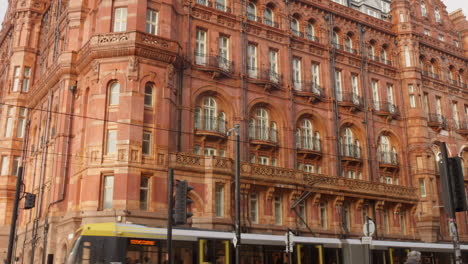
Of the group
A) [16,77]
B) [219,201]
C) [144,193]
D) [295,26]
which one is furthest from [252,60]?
[16,77]

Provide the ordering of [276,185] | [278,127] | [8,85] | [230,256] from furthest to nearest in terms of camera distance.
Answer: [8,85]
[278,127]
[276,185]
[230,256]

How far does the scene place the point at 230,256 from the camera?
74.7 feet

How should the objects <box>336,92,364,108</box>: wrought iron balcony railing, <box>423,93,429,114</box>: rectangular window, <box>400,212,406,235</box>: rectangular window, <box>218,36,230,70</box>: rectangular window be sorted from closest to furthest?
<box>218,36,230,70</box>: rectangular window → <box>400,212,406,235</box>: rectangular window → <box>336,92,364,108</box>: wrought iron balcony railing → <box>423,93,429,114</box>: rectangular window

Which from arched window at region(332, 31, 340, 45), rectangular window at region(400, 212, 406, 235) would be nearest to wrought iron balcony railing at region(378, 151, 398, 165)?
rectangular window at region(400, 212, 406, 235)

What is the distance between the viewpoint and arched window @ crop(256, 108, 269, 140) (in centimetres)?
3834

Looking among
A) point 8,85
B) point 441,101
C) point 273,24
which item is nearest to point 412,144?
point 441,101

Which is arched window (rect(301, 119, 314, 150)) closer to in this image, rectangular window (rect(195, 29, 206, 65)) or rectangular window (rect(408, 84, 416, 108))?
rectangular window (rect(195, 29, 206, 65))

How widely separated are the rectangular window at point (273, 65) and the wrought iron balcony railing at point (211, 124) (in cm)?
629

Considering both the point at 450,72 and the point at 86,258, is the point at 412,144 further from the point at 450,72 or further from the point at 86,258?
the point at 86,258

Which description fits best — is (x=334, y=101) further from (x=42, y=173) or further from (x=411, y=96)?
(x=42, y=173)

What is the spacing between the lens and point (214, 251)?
22.3 m

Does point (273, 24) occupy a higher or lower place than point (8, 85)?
higher

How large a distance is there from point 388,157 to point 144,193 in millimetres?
25600

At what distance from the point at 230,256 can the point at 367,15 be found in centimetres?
3453
